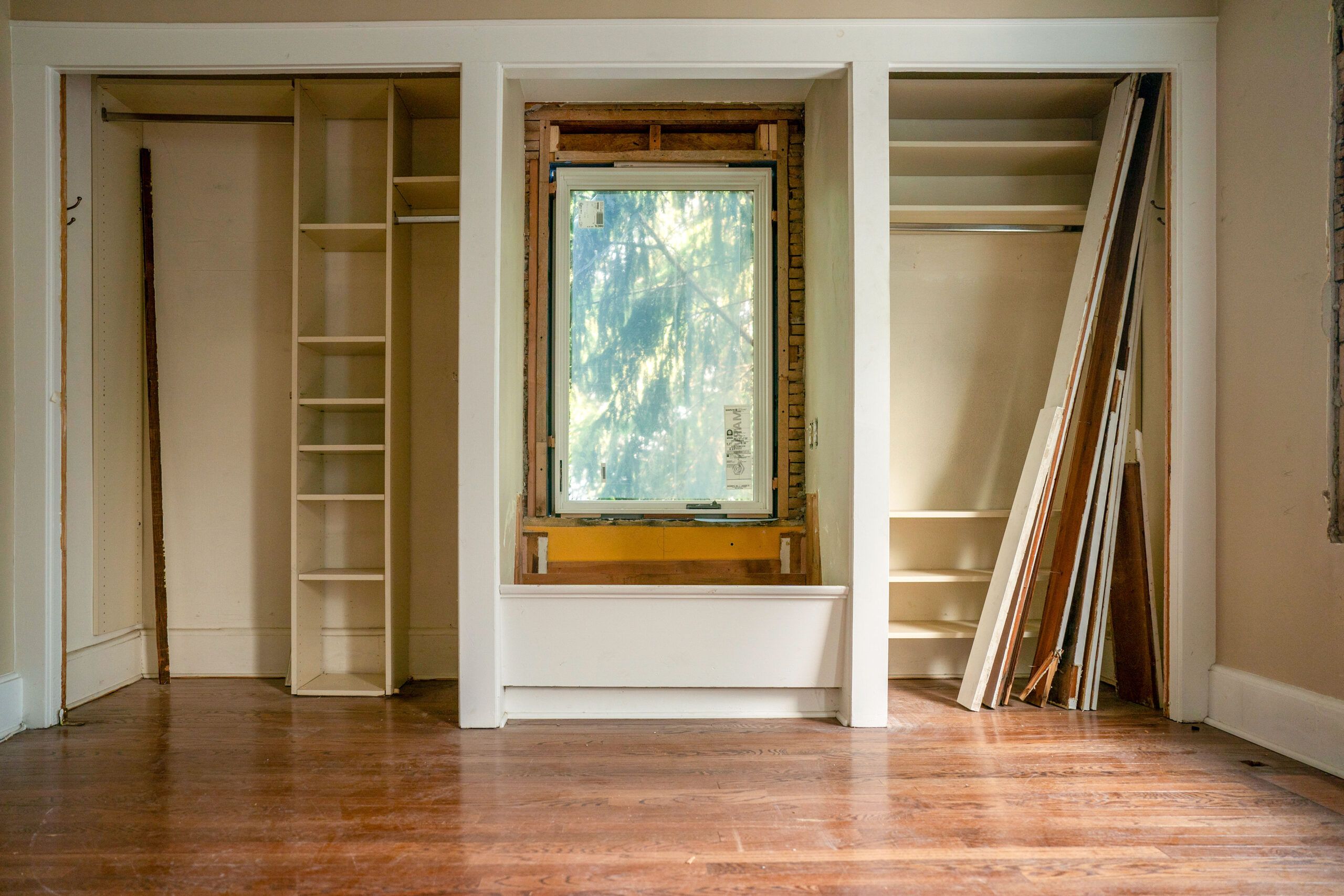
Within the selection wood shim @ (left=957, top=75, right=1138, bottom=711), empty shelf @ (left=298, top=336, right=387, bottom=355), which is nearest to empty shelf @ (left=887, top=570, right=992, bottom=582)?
wood shim @ (left=957, top=75, right=1138, bottom=711)

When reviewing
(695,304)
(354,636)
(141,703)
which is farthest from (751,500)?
(141,703)

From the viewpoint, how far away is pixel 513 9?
275 centimetres

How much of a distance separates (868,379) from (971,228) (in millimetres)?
1181

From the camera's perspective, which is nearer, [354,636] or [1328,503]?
[1328,503]

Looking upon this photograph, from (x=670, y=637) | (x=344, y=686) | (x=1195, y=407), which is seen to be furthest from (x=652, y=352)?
(x=1195, y=407)

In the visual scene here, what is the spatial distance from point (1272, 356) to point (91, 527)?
14.5 feet

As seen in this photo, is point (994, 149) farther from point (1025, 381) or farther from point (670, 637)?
point (670, 637)

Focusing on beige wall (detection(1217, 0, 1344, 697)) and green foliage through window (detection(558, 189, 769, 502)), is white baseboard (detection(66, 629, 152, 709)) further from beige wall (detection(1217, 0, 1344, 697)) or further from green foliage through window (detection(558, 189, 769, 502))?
beige wall (detection(1217, 0, 1344, 697))

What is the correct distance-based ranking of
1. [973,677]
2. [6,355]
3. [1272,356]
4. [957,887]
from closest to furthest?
[957,887]
[1272,356]
[6,355]
[973,677]

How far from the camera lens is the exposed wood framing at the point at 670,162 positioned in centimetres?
340

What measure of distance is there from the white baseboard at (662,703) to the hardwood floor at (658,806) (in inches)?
2.6

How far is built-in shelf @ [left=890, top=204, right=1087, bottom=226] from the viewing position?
3244 mm

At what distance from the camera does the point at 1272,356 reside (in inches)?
99.3

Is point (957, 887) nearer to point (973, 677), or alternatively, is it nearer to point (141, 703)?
point (973, 677)
